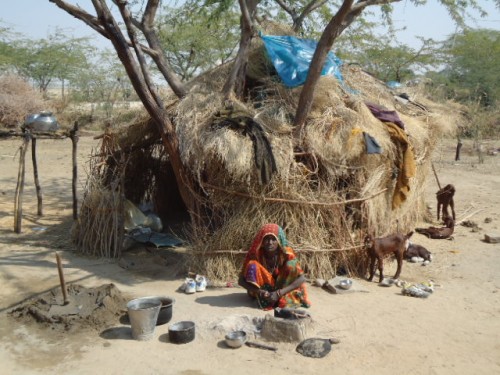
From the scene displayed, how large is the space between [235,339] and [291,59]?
4.00 m

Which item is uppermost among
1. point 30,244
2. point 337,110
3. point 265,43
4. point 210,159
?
point 265,43

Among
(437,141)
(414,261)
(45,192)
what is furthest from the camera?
(45,192)

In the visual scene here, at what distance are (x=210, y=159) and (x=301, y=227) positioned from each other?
1.29 metres

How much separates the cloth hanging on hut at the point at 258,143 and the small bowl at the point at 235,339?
188cm

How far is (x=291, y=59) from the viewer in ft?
22.2

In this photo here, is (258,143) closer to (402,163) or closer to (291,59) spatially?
(291,59)

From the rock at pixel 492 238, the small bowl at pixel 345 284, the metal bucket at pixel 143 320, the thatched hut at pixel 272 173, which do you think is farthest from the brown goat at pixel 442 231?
the metal bucket at pixel 143 320

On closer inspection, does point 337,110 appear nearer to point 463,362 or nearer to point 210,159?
point 210,159

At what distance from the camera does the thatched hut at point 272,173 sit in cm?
573

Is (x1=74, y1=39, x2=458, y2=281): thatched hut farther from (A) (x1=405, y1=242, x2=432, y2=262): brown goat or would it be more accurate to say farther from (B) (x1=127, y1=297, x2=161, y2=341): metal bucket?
(B) (x1=127, y1=297, x2=161, y2=341): metal bucket

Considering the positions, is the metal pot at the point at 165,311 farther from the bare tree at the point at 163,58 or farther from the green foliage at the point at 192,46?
the green foliage at the point at 192,46

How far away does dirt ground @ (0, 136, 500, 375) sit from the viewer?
3900 millimetres

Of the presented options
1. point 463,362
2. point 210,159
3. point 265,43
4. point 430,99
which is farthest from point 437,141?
point 463,362

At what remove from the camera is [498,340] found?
4418 mm
